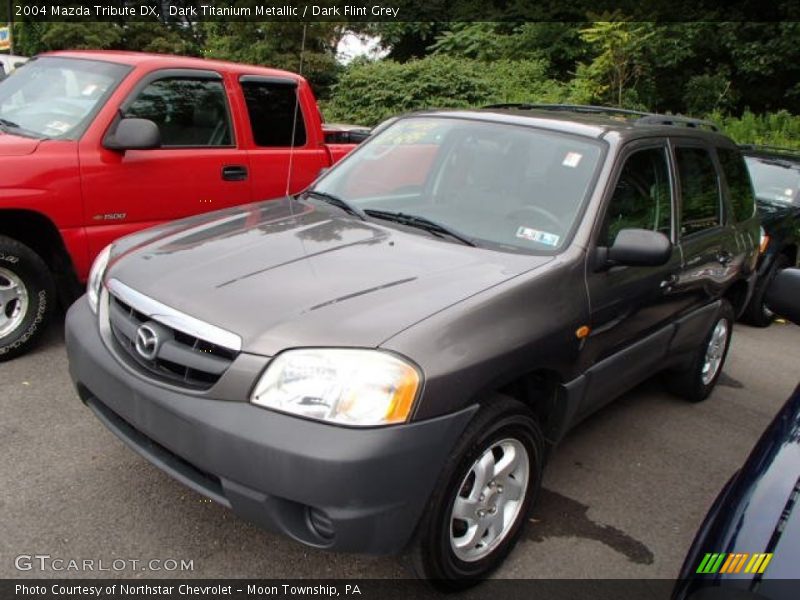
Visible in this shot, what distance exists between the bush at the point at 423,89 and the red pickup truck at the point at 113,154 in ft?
31.1

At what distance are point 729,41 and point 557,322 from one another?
14947mm

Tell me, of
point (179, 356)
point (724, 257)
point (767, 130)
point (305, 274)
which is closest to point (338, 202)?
point (305, 274)

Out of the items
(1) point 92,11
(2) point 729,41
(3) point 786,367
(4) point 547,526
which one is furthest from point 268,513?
(1) point 92,11

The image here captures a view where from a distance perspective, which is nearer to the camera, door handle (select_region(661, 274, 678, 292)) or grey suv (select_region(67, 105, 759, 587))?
grey suv (select_region(67, 105, 759, 587))

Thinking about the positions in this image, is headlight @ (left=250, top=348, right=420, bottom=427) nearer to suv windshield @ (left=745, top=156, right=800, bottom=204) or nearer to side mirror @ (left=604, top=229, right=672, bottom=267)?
side mirror @ (left=604, top=229, right=672, bottom=267)

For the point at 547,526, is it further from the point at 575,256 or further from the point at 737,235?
the point at 737,235

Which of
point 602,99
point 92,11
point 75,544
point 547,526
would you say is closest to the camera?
point 75,544

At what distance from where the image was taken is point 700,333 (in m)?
4.13

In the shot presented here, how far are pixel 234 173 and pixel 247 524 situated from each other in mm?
2913

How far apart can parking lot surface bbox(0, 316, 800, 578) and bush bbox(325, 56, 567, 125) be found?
37.3ft

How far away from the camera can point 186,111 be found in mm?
4875

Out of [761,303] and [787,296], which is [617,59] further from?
[787,296]

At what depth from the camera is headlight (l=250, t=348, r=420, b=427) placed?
2.12m

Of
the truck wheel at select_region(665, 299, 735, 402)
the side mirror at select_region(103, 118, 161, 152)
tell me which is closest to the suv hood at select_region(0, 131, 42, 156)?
the side mirror at select_region(103, 118, 161, 152)
